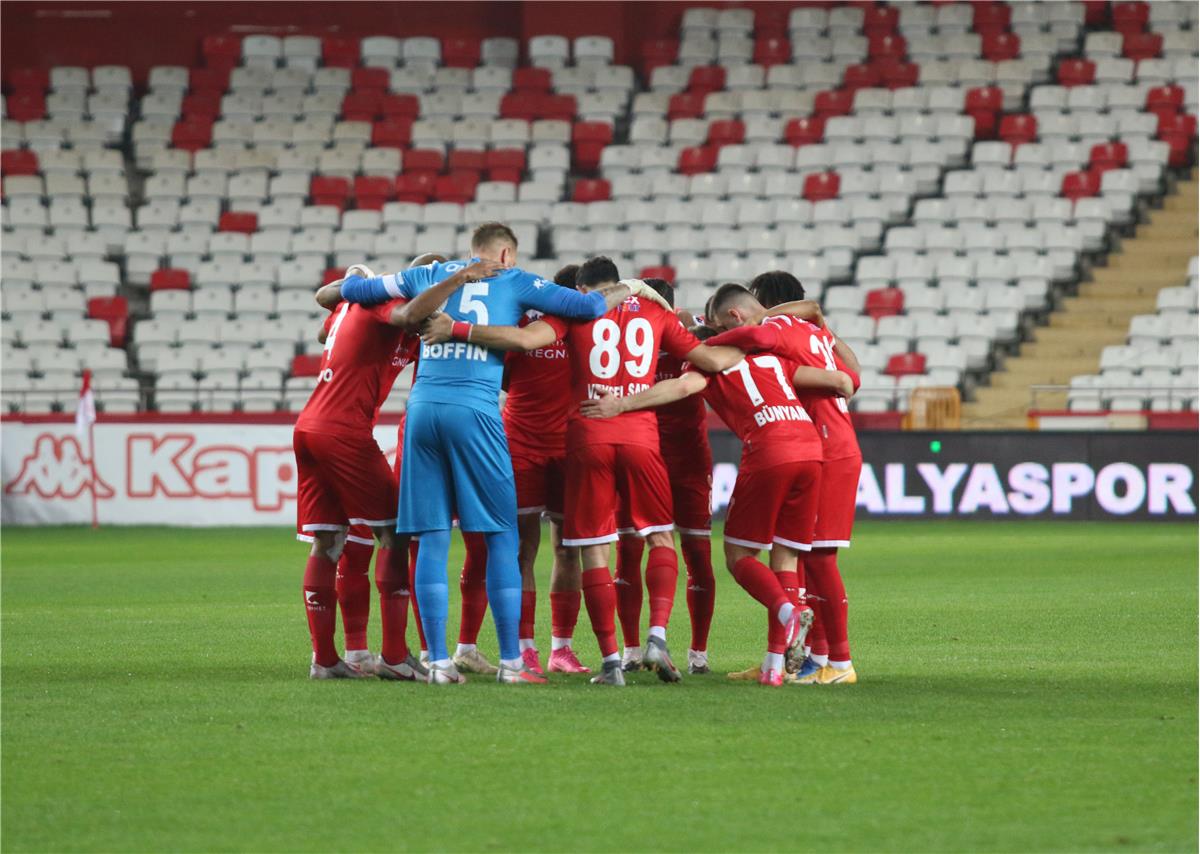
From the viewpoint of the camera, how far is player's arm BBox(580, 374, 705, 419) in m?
7.54

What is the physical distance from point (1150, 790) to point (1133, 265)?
68.4 feet

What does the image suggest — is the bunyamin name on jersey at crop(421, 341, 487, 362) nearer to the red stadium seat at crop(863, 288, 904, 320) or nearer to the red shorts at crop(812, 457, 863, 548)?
the red shorts at crop(812, 457, 863, 548)

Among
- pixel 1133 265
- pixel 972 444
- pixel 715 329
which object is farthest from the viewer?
pixel 1133 265

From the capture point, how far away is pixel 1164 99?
2634 cm

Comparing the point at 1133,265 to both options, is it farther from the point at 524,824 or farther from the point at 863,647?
the point at 524,824

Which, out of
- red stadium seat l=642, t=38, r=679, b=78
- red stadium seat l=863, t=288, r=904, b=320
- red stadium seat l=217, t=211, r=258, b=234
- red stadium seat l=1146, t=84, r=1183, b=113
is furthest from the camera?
red stadium seat l=642, t=38, r=679, b=78

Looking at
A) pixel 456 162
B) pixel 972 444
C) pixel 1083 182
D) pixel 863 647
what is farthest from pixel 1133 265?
pixel 863 647

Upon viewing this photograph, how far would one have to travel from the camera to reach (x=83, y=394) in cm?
2022

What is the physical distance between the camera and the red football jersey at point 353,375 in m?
7.82

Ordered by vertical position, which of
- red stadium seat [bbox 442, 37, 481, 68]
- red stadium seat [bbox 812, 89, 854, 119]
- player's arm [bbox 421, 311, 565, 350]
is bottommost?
player's arm [bbox 421, 311, 565, 350]

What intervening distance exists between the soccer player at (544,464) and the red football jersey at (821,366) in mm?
1094

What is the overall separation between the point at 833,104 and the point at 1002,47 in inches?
120

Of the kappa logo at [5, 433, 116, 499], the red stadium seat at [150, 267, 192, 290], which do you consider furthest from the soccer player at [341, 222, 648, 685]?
the red stadium seat at [150, 267, 192, 290]

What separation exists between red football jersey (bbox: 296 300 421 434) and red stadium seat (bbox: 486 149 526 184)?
65.1 feet
